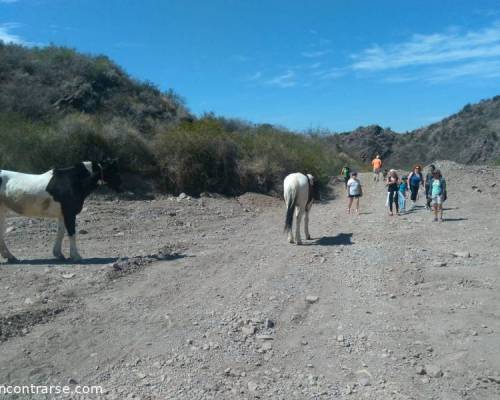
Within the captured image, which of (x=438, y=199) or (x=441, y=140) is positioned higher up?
(x=441, y=140)

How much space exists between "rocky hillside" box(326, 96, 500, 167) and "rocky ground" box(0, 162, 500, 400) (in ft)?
124

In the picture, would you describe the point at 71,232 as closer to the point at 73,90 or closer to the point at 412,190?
the point at 412,190

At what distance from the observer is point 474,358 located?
234 inches

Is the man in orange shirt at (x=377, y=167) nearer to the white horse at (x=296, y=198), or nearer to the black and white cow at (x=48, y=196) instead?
the white horse at (x=296, y=198)

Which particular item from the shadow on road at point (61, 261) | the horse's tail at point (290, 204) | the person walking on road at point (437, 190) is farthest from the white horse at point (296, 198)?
the person walking on road at point (437, 190)

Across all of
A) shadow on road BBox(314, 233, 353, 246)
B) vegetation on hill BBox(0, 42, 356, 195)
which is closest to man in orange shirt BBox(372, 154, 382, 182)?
vegetation on hill BBox(0, 42, 356, 195)

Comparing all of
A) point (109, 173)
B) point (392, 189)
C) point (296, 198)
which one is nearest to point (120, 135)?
point (109, 173)

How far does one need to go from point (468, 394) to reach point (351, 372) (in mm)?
1191

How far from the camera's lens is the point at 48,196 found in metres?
9.80

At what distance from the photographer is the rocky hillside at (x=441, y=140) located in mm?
51469

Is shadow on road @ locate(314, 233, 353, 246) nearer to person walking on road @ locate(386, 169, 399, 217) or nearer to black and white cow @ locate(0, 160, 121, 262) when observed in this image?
person walking on road @ locate(386, 169, 399, 217)

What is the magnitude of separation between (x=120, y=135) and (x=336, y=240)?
11058 millimetres

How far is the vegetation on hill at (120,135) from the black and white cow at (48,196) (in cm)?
882

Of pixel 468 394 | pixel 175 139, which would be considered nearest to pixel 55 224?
pixel 175 139
